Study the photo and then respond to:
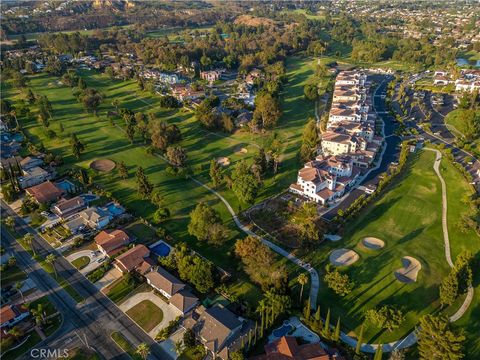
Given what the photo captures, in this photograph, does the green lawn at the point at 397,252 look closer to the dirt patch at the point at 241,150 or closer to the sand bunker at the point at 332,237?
the sand bunker at the point at 332,237

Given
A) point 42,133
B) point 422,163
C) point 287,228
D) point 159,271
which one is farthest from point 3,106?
point 422,163

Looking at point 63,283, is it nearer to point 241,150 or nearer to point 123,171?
point 123,171

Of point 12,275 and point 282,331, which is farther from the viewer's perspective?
point 12,275

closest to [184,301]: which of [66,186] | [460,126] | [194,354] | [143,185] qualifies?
[194,354]

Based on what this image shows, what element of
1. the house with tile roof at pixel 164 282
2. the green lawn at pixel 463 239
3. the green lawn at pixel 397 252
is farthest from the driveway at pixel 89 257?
the green lawn at pixel 463 239

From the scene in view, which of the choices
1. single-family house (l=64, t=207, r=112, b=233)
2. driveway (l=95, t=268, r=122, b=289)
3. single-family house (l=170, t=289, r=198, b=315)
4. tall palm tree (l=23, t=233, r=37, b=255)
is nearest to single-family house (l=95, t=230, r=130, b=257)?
driveway (l=95, t=268, r=122, b=289)

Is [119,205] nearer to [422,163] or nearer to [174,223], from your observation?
[174,223]
